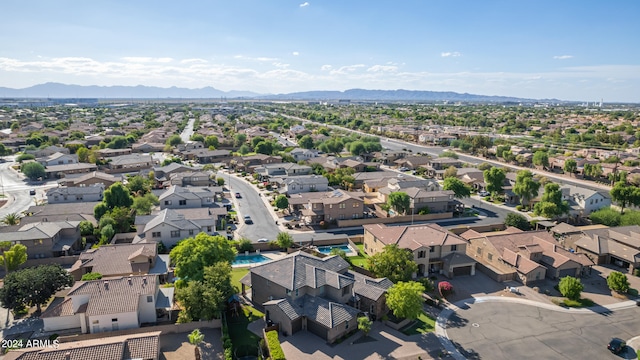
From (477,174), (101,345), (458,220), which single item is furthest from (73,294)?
(477,174)

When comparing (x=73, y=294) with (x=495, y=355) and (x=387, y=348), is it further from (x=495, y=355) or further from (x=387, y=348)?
(x=495, y=355)

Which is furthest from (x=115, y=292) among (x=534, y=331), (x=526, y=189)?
(x=526, y=189)

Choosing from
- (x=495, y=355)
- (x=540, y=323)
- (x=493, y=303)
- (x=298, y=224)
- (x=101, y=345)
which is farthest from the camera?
(x=298, y=224)

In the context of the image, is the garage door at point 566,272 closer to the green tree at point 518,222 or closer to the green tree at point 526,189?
the green tree at point 518,222

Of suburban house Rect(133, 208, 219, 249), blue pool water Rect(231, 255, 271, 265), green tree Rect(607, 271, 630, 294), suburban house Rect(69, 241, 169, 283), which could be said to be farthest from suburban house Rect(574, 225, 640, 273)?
suburban house Rect(69, 241, 169, 283)

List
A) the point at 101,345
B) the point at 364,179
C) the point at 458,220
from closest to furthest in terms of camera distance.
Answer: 1. the point at 101,345
2. the point at 458,220
3. the point at 364,179
